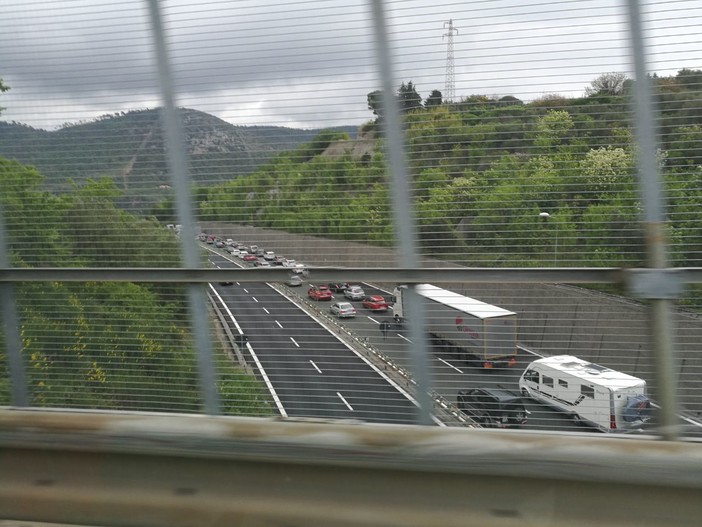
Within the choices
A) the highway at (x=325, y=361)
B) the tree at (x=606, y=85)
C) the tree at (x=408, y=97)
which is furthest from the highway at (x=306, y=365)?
the tree at (x=606, y=85)

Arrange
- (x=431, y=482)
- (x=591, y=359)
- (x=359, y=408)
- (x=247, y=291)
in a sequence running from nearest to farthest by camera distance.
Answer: (x=431, y=482), (x=591, y=359), (x=359, y=408), (x=247, y=291)

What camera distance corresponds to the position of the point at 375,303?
146 inches

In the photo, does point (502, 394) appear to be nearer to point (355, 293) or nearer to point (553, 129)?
point (355, 293)

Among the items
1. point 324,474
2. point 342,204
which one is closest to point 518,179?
point 342,204

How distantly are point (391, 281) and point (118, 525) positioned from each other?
196 centimetres

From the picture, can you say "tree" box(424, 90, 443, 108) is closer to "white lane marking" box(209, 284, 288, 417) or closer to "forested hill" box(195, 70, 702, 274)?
"forested hill" box(195, 70, 702, 274)

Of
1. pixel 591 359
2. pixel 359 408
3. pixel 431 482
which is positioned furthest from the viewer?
pixel 359 408

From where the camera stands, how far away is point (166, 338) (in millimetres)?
4055

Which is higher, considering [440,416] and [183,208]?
[183,208]

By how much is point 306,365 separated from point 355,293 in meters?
0.51

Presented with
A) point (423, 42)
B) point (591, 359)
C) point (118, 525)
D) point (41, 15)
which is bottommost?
point (118, 525)

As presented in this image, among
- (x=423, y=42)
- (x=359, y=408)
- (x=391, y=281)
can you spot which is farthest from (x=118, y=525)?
(x=423, y=42)

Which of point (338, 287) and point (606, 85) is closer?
point (606, 85)

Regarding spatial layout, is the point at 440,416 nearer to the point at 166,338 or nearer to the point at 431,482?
the point at 431,482
